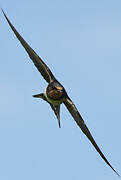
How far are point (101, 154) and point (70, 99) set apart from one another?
2405 millimetres

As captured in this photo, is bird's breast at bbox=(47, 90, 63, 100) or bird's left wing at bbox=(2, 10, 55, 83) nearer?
bird's breast at bbox=(47, 90, 63, 100)

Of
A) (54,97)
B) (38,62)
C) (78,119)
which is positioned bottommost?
(78,119)

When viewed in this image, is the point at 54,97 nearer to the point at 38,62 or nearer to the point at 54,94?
the point at 54,94

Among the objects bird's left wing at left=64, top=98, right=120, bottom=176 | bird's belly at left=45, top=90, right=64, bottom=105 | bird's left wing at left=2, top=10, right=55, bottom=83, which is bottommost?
bird's left wing at left=64, top=98, right=120, bottom=176

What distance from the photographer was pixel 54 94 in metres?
15.5

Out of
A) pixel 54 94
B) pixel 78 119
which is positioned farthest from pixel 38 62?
pixel 78 119

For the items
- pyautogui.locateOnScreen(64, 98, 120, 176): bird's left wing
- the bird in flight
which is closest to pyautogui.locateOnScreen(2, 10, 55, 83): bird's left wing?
the bird in flight

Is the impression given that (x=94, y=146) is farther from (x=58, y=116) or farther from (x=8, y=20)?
(x=8, y=20)

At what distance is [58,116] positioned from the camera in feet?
54.6

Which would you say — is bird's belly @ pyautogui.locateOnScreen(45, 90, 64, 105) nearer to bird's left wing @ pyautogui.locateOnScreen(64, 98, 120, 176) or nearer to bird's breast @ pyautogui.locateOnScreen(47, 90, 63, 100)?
bird's breast @ pyautogui.locateOnScreen(47, 90, 63, 100)

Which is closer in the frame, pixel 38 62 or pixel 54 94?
pixel 54 94

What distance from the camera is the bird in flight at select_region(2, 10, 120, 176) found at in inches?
613

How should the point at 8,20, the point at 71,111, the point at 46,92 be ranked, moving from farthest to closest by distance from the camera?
the point at 71,111, the point at 46,92, the point at 8,20

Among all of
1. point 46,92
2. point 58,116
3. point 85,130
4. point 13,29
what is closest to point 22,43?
point 13,29
